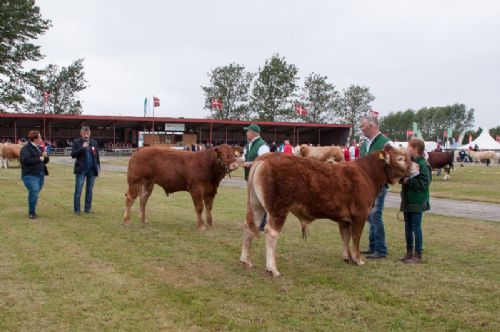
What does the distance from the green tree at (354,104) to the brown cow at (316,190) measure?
83191 mm

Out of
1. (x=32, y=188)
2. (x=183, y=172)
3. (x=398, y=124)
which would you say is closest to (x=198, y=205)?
(x=183, y=172)

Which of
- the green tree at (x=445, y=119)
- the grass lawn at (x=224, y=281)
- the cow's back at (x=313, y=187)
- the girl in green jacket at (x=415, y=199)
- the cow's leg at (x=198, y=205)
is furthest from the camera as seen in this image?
the green tree at (x=445, y=119)

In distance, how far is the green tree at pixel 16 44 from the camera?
36375 mm

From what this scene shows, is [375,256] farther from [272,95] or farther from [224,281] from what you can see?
[272,95]

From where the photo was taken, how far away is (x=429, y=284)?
20.2ft

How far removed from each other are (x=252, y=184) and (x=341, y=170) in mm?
1383

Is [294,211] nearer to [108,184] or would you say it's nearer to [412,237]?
[412,237]

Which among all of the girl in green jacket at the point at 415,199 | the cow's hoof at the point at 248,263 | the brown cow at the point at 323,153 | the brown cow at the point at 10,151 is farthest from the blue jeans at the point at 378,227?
the brown cow at the point at 10,151

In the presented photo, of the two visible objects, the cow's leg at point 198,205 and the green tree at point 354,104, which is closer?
the cow's leg at point 198,205

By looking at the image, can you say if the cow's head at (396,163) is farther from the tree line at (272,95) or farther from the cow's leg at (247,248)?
the tree line at (272,95)

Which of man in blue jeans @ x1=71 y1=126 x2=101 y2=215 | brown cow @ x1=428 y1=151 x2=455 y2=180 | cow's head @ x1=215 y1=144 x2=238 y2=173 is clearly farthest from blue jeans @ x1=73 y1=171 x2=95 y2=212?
brown cow @ x1=428 y1=151 x2=455 y2=180

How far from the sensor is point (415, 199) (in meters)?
7.40

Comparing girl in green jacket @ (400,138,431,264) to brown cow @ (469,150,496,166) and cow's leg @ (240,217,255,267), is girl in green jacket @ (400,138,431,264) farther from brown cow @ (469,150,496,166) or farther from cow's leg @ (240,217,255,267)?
brown cow @ (469,150,496,166)

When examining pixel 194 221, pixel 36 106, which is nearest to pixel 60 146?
pixel 36 106
